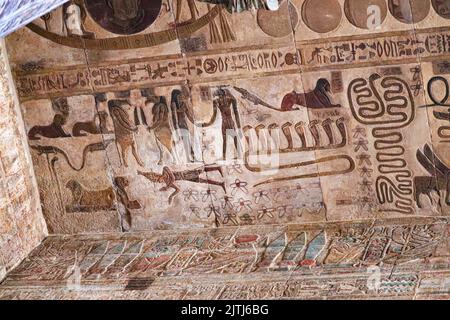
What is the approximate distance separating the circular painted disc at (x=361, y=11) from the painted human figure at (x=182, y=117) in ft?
5.57

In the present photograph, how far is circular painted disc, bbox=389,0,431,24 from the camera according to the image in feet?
32.8

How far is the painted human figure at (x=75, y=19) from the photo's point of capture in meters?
10.9

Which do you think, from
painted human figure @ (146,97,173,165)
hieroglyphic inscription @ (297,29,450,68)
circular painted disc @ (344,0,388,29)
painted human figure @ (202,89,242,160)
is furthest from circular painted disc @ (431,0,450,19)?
painted human figure @ (146,97,173,165)

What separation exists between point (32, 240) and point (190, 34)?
2542mm

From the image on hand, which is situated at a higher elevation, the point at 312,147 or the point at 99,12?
the point at 99,12

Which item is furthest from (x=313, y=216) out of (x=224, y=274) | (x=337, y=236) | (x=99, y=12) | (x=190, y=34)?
(x=99, y=12)

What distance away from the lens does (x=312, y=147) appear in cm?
1067

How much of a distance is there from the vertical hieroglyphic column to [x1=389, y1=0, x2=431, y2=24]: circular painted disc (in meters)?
3.67

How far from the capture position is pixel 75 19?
10961 millimetres

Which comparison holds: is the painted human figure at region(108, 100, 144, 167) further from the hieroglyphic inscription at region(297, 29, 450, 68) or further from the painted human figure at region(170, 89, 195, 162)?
the hieroglyphic inscription at region(297, 29, 450, 68)

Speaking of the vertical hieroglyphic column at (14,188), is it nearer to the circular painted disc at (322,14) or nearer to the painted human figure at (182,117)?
the painted human figure at (182,117)

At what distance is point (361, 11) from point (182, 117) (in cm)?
194

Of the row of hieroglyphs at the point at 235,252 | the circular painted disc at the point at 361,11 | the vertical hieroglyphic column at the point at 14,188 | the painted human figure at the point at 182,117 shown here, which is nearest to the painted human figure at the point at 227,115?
the painted human figure at the point at 182,117

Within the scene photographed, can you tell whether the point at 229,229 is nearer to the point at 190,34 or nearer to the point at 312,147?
the point at 312,147
